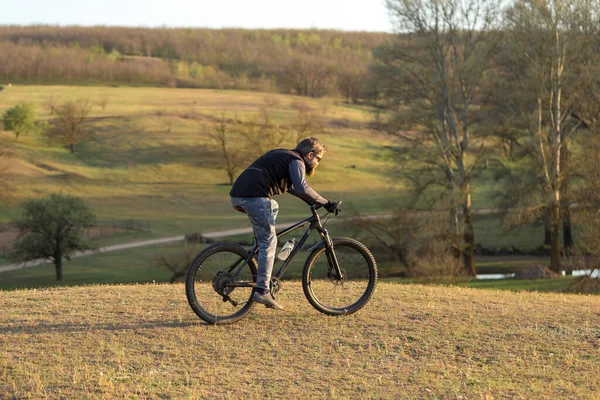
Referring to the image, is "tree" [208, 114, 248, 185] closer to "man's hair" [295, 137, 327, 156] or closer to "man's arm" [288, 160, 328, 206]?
"man's hair" [295, 137, 327, 156]

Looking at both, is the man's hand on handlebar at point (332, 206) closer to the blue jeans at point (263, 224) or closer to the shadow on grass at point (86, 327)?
the blue jeans at point (263, 224)

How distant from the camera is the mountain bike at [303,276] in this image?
31.7ft

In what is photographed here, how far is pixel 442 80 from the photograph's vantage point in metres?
46.2

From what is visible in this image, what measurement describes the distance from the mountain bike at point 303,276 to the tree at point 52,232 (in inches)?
1590

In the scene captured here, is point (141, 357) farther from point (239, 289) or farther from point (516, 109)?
point (516, 109)

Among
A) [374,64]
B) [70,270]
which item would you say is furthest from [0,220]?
[374,64]

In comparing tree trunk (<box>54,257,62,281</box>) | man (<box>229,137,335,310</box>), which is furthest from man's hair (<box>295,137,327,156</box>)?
tree trunk (<box>54,257,62,281</box>)

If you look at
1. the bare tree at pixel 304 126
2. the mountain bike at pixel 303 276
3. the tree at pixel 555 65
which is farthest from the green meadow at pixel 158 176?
the mountain bike at pixel 303 276

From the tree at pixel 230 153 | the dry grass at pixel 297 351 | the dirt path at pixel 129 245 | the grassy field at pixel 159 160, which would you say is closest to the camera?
the dry grass at pixel 297 351

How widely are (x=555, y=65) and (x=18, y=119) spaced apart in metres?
79.0

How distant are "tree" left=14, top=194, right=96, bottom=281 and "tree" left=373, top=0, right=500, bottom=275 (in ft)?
71.2

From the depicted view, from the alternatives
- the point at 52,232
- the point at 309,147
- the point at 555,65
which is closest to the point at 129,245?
the point at 52,232

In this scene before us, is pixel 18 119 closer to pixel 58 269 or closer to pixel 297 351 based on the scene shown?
pixel 58 269

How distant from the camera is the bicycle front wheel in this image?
33.2ft
